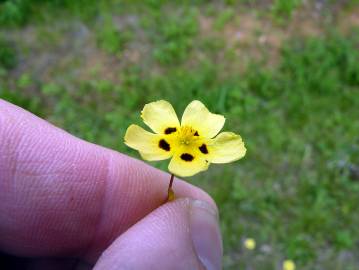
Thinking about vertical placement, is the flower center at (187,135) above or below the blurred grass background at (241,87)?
above

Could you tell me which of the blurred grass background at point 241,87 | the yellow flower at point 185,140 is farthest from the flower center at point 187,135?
the blurred grass background at point 241,87

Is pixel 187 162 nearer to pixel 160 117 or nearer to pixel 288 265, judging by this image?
pixel 160 117

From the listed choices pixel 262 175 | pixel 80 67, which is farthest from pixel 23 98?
pixel 262 175

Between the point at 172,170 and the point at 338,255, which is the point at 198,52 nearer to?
the point at 338,255

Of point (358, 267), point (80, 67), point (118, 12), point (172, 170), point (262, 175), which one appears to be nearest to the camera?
point (172, 170)

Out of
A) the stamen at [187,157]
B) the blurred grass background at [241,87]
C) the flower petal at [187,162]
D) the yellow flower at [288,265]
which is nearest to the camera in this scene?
the flower petal at [187,162]

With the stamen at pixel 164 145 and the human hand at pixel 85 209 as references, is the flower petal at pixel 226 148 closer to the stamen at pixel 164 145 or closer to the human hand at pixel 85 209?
the stamen at pixel 164 145

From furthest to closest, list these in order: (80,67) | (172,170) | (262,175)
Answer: (80,67) < (262,175) < (172,170)

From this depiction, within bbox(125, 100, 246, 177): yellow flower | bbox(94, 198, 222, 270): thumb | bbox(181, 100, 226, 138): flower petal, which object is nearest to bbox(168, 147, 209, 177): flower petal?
bbox(125, 100, 246, 177): yellow flower

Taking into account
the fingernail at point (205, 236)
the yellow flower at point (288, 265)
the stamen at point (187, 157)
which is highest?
the stamen at point (187, 157)
